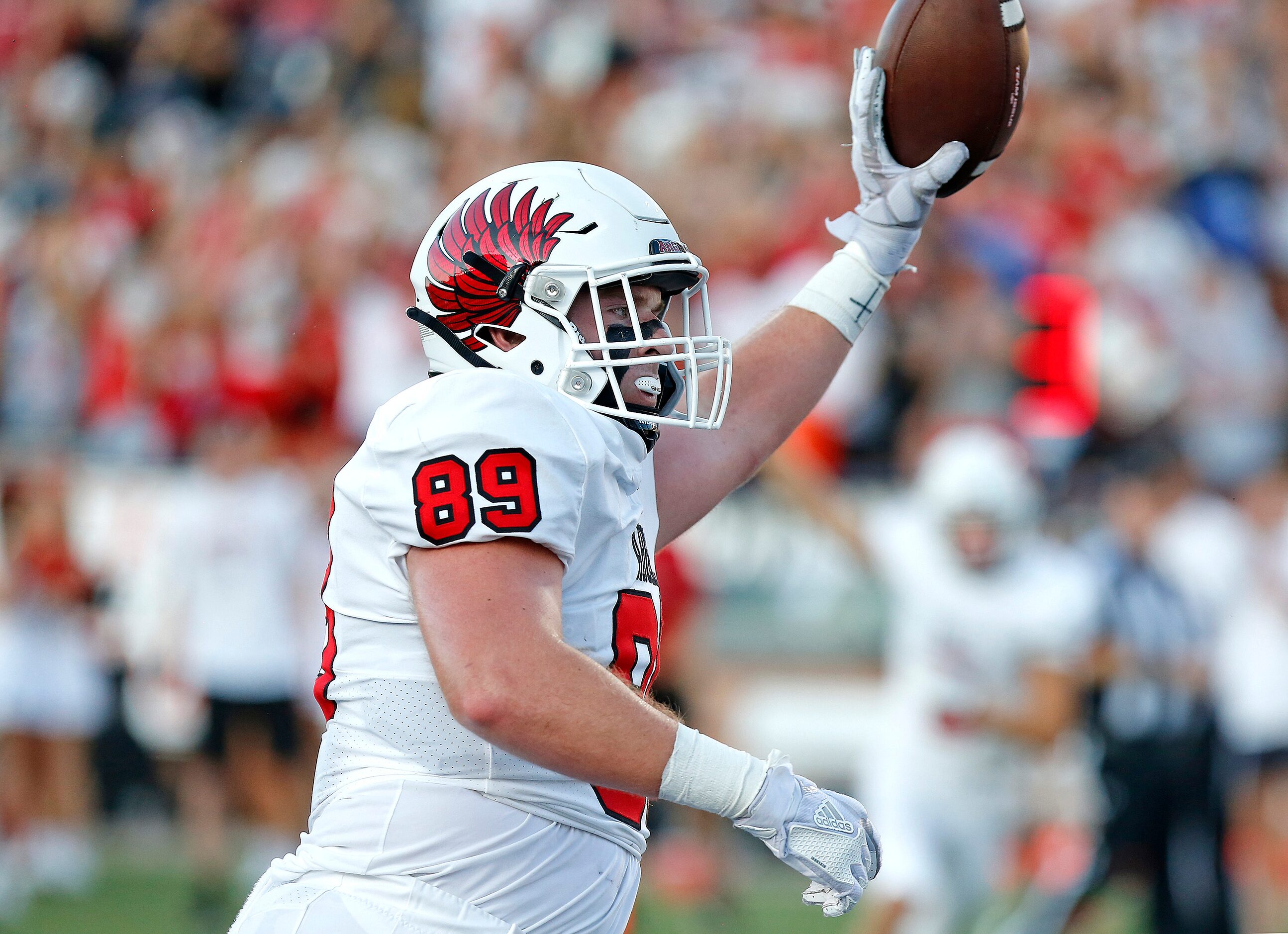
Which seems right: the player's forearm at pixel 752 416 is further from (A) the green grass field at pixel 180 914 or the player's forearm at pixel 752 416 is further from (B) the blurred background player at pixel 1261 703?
(B) the blurred background player at pixel 1261 703

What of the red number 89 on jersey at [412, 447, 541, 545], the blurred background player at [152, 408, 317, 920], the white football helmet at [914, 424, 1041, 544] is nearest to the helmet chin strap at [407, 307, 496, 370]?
the red number 89 on jersey at [412, 447, 541, 545]

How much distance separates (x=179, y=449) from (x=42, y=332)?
4.42 ft

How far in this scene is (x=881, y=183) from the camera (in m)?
3.03

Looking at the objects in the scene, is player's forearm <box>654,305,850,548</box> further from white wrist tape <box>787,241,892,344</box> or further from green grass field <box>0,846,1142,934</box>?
green grass field <box>0,846,1142,934</box>

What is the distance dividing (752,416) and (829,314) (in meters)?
0.25

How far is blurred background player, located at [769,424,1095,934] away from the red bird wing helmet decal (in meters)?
3.55

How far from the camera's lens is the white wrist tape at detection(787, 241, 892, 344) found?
3010 millimetres

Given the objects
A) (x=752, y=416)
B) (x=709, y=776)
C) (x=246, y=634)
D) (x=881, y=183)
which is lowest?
(x=246, y=634)

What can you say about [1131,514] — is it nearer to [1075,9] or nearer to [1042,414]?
[1042,414]

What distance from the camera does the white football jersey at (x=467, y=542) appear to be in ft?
7.04

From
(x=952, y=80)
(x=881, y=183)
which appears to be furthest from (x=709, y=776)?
(x=952, y=80)

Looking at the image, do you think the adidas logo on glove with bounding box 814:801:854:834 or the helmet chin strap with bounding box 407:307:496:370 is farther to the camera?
the helmet chin strap with bounding box 407:307:496:370

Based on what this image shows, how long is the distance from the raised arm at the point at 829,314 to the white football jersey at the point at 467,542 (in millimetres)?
458

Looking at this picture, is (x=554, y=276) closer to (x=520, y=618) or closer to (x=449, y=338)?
(x=449, y=338)
